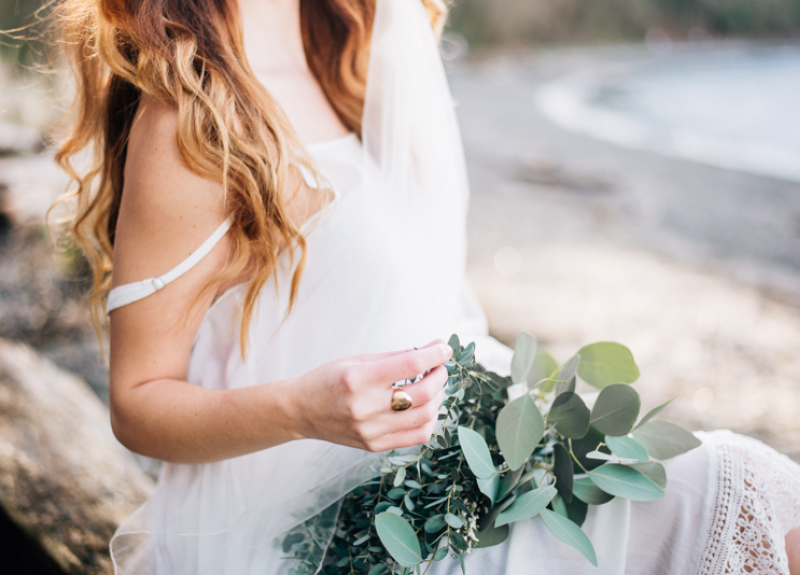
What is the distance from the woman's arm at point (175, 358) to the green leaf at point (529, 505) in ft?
0.74

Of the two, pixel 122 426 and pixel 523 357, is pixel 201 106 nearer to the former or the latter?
pixel 122 426

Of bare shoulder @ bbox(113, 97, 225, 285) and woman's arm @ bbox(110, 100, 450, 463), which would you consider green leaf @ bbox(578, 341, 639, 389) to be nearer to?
woman's arm @ bbox(110, 100, 450, 463)

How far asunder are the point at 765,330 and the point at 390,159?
122 inches

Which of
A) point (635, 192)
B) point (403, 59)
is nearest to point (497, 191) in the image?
point (635, 192)

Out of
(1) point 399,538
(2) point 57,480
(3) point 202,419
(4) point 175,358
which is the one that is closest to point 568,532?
(1) point 399,538

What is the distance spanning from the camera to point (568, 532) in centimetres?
85

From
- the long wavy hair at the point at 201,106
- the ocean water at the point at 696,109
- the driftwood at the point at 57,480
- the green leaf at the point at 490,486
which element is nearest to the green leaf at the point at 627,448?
the green leaf at the point at 490,486

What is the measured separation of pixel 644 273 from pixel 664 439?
337 cm

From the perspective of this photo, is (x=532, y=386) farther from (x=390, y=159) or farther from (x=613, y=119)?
(x=613, y=119)

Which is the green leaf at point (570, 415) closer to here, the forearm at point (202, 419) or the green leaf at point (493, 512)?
the green leaf at point (493, 512)

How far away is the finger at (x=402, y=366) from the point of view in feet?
2.30

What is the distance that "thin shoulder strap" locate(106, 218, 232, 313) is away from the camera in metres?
0.91

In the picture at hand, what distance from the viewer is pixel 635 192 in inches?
240

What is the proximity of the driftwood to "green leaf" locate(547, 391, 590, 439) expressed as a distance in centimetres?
120
